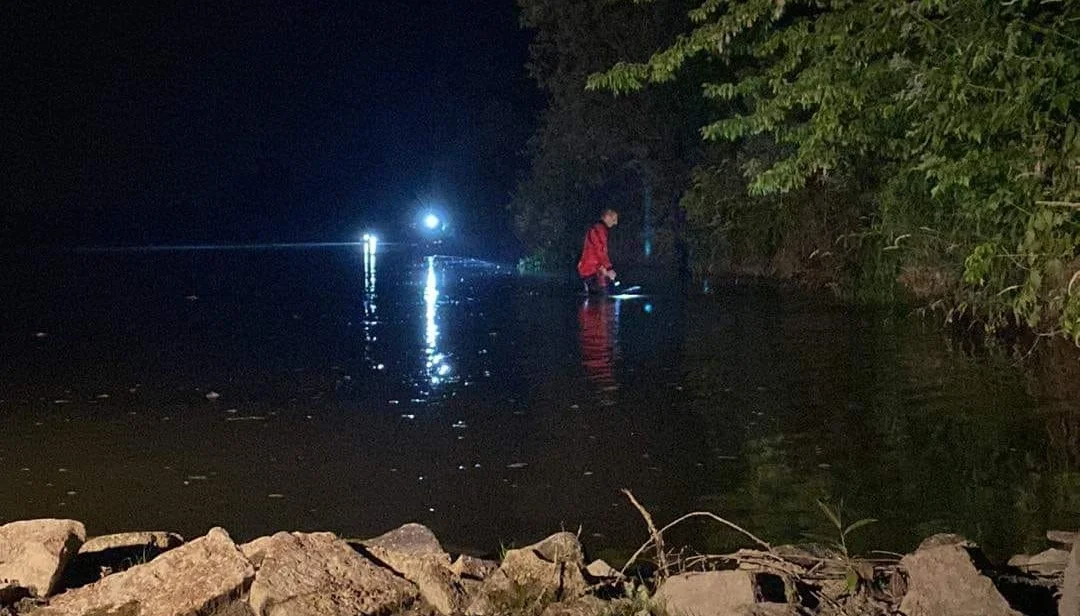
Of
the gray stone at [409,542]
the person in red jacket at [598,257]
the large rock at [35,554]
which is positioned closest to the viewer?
the large rock at [35,554]

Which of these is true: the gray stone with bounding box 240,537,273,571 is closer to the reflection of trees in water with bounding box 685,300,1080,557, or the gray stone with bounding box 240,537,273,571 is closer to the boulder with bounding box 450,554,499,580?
the boulder with bounding box 450,554,499,580

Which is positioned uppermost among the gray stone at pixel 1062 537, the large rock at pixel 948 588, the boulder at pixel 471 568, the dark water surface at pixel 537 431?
the large rock at pixel 948 588

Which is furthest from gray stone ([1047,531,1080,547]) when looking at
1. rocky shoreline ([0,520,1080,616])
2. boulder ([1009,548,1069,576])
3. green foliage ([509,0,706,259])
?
green foliage ([509,0,706,259])

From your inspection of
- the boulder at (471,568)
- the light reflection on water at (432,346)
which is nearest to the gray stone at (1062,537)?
the boulder at (471,568)

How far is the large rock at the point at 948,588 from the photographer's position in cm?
465

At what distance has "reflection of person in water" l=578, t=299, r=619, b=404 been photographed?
41.7 ft

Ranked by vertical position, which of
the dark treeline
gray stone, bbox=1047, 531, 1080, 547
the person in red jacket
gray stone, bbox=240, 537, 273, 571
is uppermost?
the dark treeline

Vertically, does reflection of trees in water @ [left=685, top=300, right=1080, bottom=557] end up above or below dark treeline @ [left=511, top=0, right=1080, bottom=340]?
below

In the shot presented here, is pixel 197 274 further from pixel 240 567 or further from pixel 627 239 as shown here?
pixel 240 567

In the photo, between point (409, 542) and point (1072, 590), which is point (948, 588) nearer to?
point (1072, 590)

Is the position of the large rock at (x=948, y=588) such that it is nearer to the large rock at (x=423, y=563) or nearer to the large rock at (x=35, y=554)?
Result: the large rock at (x=423, y=563)

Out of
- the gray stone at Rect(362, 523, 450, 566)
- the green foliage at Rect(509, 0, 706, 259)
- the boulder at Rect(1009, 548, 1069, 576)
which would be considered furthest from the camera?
the green foliage at Rect(509, 0, 706, 259)

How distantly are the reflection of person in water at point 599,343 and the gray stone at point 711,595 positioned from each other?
648 centimetres

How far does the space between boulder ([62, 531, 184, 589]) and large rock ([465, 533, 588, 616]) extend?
182cm
